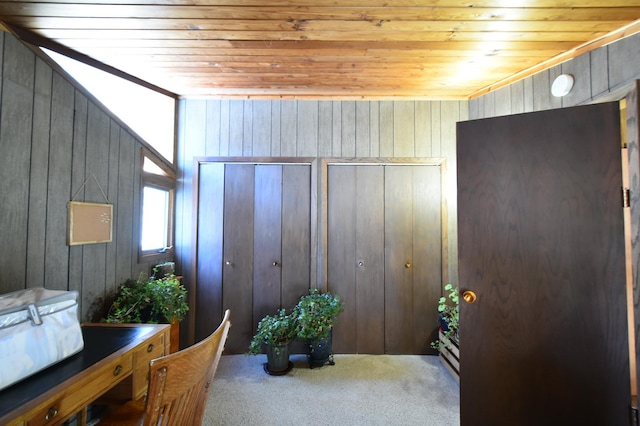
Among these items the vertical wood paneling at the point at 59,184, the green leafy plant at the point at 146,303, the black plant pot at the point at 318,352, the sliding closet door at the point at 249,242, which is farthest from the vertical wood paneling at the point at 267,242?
the vertical wood paneling at the point at 59,184

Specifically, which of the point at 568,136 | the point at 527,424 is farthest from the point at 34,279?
the point at 568,136

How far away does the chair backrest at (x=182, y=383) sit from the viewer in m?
0.73

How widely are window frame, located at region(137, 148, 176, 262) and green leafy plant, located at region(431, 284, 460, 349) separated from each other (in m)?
2.61

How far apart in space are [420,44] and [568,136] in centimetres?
105

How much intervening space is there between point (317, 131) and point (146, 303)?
2.07 meters

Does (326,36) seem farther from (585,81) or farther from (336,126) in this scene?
(585,81)

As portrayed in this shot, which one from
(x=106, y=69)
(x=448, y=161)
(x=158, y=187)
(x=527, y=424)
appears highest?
(x=106, y=69)

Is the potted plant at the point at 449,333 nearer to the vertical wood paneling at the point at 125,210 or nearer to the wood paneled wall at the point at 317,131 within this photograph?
the wood paneled wall at the point at 317,131

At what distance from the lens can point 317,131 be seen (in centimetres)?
264

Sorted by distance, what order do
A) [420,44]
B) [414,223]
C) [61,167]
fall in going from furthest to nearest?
1. [414,223]
2. [420,44]
3. [61,167]

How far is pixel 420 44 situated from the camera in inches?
69.2

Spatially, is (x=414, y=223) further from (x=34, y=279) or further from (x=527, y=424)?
(x=34, y=279)

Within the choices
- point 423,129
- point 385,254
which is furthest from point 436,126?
point 385,254

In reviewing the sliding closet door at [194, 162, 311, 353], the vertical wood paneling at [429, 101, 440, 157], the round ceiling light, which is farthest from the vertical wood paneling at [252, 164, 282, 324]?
the round ceiling light
